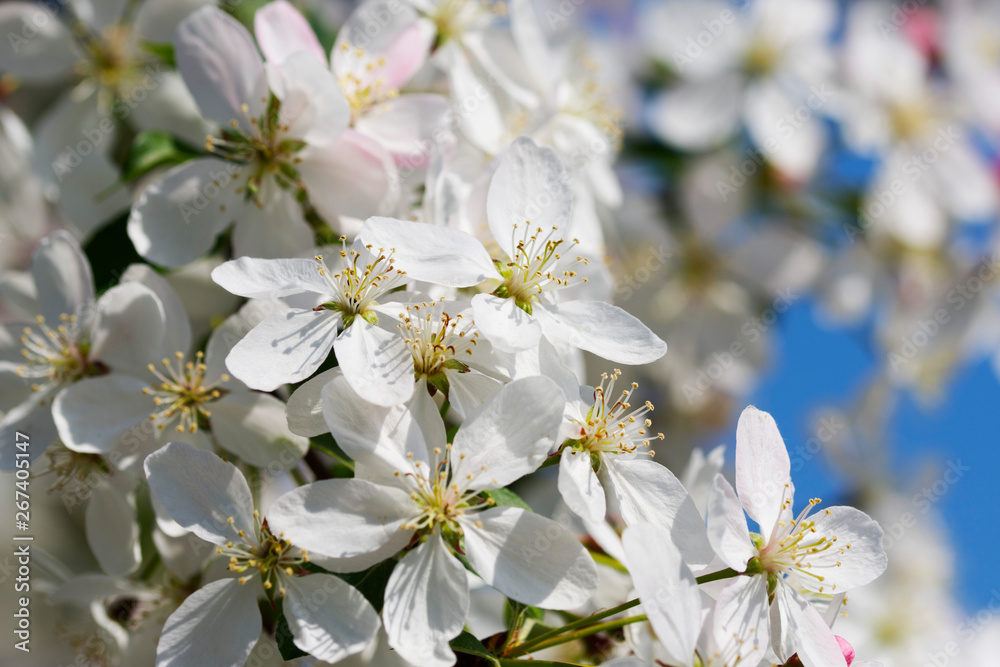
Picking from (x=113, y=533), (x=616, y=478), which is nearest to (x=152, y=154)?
(x=113, y=533)

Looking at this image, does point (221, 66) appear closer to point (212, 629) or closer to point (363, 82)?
point (363, 82)

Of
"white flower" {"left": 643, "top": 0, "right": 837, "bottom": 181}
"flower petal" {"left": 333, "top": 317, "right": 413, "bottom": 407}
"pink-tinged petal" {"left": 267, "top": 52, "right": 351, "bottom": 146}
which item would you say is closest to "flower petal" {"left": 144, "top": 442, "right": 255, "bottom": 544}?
"flower petal" {"left": 333, "top": 317, "right": 413, "bottom": 407}

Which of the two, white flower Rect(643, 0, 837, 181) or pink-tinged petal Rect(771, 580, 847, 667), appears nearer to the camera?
pink-tinged petal Rect(771, 580, 847, 667)

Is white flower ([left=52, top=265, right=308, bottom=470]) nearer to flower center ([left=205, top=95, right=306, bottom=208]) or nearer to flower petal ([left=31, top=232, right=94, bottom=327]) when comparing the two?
flower petal ([left=31, top=232, right=94, bottom=327])

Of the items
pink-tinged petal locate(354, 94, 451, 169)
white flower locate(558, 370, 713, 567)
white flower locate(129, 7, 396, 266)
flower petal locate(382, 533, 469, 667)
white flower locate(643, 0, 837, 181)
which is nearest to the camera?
flower petal locate(382, 533, 469, 667)

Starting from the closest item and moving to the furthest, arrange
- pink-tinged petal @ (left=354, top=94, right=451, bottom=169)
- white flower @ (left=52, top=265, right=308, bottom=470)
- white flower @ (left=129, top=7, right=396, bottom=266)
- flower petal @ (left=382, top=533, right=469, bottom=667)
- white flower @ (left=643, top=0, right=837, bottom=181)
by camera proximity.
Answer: flower petal @ (left=382, top=533, right=469, bottom=667) → white flower @ (left=52, top=265, right=308, bottom=470) → white flower @ (left=129, top=7, right=396, bottom=266) → pink-tinged petal @ (left=354, top=94, right=451, bottom=169) → white flower @ (left=643, top=0, right=837, bottom=181)

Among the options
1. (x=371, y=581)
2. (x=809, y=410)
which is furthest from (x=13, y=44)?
(x=809, y=410)
